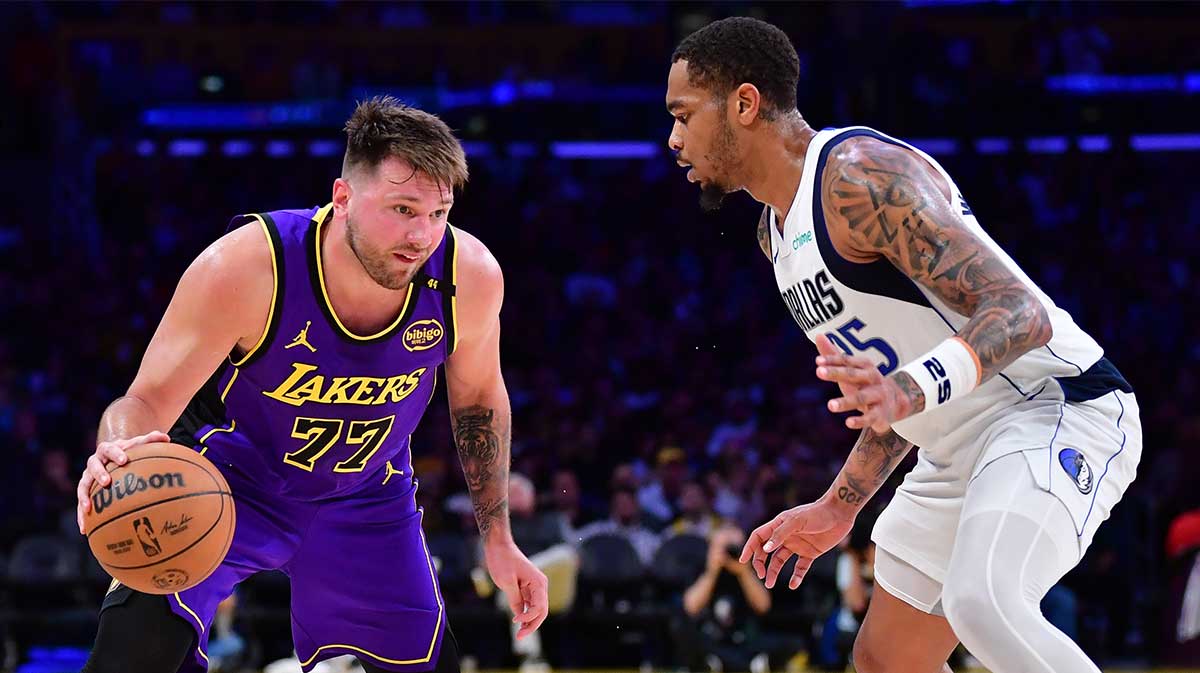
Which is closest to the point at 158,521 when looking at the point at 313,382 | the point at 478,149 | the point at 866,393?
the point at 313,382

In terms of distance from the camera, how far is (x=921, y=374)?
311 centimetres

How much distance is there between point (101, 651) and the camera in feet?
12.2

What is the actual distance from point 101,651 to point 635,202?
483 inches

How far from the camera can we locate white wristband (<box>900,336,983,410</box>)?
310 cm

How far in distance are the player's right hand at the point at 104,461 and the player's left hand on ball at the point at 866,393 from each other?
5.53ft

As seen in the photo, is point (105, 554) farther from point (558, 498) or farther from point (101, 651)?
point (558, 498)

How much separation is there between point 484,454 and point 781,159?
143 centimetres

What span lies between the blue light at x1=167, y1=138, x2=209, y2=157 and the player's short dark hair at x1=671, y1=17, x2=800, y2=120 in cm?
1271

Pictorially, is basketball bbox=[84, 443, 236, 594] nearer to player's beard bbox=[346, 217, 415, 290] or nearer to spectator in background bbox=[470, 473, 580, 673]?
player's beard bbox=[346, 217, 415, 290]

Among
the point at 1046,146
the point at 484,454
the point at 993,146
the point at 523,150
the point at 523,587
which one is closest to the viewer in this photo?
the point at 523,587

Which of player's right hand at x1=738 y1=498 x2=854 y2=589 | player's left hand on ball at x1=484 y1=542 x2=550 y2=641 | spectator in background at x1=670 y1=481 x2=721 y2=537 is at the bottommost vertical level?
spectator in background at x1=670 y1=481 x2=721 y2=537

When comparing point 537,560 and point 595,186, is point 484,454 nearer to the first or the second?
point 537,560

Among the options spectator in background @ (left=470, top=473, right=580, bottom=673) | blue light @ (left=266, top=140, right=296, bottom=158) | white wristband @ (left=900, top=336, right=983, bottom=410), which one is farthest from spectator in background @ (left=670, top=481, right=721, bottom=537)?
blue light @ (left=266, top=140, right=296, bottom=158)

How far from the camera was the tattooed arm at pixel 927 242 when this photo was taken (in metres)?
3.23
